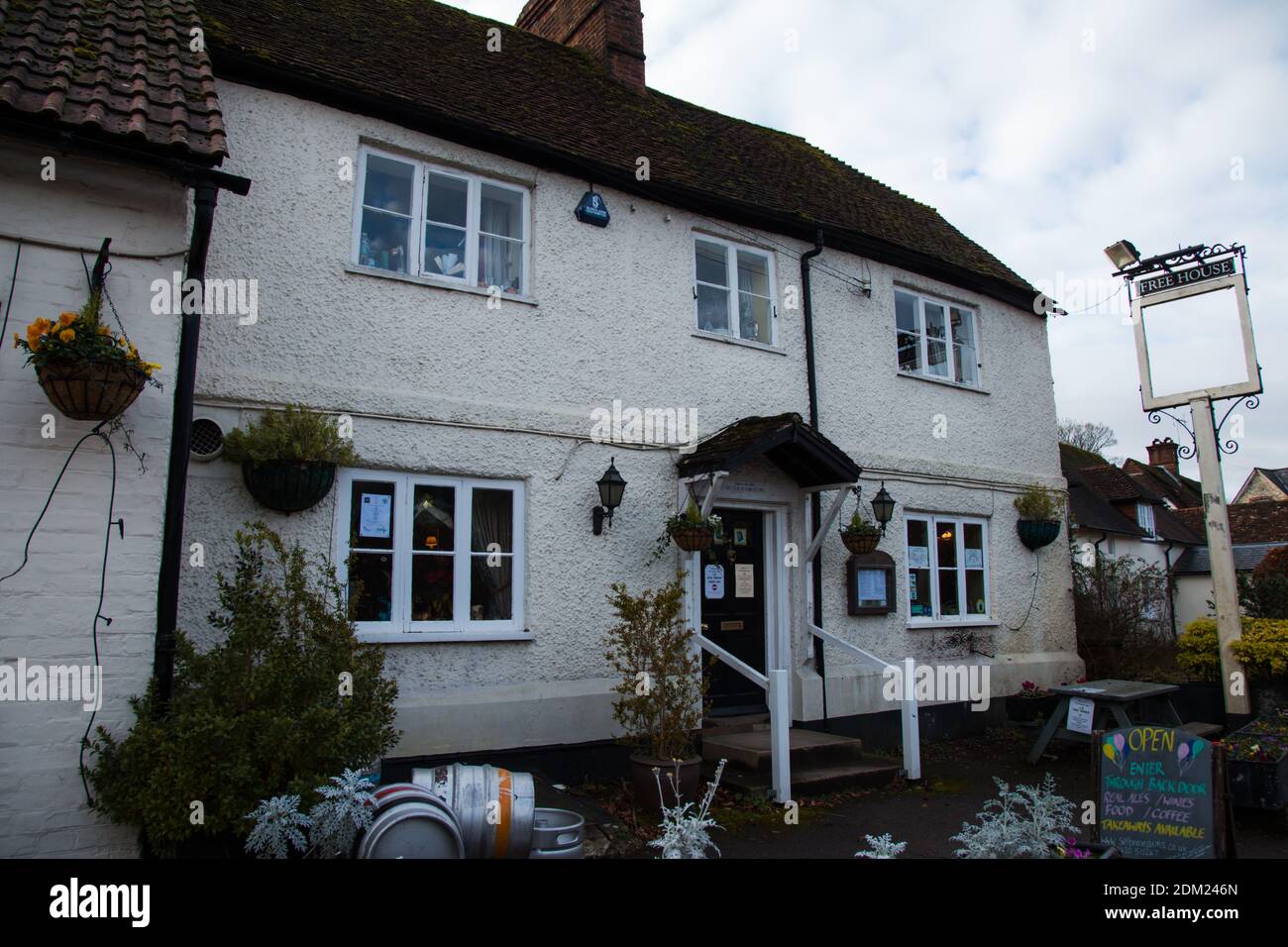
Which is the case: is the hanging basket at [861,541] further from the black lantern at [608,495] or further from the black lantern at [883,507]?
the black lantern at [608,495]

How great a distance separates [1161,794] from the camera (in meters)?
4.46

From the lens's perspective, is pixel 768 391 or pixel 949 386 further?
pixel 949 386

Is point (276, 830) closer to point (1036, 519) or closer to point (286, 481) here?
point (286, 481)

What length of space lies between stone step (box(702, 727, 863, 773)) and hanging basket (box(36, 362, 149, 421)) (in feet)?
17.9

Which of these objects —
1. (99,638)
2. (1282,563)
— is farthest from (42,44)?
(1282,563)

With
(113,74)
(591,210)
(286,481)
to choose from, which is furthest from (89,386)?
(591,210)

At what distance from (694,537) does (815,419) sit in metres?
2.52

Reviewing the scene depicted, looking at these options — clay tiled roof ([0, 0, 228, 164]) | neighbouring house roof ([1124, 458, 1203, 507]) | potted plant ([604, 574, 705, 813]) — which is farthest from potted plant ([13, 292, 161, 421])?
neighbouring house roof ([1124, 458, 1203, 507])

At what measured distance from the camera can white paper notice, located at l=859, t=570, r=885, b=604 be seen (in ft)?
30.6

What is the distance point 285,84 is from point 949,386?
8034 millimetres

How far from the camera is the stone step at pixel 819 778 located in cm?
708

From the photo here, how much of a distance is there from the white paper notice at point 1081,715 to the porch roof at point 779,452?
3046mm
